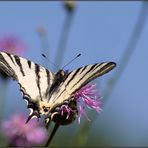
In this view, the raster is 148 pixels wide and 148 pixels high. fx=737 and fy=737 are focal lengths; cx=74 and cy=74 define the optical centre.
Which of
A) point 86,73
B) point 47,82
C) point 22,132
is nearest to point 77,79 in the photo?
point 86,73

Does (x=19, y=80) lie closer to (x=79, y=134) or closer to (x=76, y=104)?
(x=76, y=104)

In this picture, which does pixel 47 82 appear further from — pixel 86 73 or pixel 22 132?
pixel 22 132

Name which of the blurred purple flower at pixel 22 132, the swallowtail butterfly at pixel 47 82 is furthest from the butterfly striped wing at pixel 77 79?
the blurred purple flower at pixel 22 132

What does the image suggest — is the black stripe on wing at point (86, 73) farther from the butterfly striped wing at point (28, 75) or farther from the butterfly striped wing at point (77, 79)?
the butterfly striped wing at point (28, 75)

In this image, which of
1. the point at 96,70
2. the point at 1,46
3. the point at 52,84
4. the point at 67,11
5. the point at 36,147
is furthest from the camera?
the point at 1,46

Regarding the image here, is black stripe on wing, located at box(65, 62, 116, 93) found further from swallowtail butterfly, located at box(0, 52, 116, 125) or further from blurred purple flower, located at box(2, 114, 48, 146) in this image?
blurred purple flower, located at box(2, 114, 48, 146)

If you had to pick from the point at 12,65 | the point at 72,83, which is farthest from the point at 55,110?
the point at 12,65
